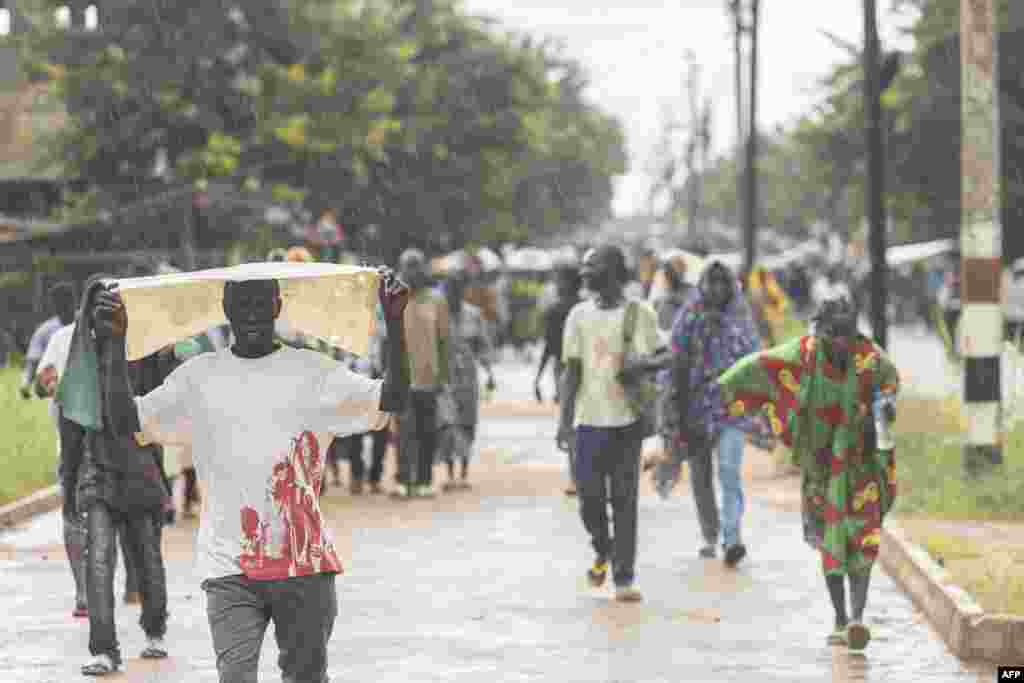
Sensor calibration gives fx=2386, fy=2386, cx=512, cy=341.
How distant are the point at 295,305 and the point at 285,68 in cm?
3589

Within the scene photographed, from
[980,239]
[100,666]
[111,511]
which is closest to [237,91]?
[980,239]

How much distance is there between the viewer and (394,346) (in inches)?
265

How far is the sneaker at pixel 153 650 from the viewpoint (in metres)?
10.0

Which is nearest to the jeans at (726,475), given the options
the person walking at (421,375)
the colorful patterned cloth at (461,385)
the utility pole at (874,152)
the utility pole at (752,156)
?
the person walking at (421,375)

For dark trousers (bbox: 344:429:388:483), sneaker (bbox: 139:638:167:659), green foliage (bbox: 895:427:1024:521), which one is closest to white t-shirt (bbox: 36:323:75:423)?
sneaker (bbox: 139:638:167:659)

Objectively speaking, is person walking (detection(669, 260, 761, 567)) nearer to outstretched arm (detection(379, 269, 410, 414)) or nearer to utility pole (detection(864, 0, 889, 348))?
outstretched arm (detection(379, 269, 410, 414))

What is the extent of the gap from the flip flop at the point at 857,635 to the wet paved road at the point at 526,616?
0.22 feet

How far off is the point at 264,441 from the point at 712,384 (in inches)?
Answer: 278

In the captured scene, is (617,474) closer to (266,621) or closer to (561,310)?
(266,621)

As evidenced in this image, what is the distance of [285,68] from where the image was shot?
140ft

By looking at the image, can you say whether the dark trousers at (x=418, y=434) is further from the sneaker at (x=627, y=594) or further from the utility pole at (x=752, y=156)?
the utility pole at (x=752, y=156)

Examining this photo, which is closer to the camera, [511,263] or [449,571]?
[449,571]

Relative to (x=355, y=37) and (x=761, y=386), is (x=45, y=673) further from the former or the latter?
(x=355, y=37)

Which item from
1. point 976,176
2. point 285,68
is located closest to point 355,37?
point 285,68
